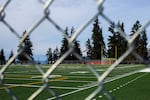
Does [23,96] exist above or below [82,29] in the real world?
below

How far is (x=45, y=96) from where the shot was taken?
8.90 m

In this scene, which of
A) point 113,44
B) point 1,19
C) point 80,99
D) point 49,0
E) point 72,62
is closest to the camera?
point 49,0

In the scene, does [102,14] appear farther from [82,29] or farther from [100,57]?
[100,57]

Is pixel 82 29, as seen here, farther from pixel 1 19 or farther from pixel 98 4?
pixel 1 19

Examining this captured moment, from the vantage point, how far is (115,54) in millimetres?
68438

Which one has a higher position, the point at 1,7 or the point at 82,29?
the point at 1,7

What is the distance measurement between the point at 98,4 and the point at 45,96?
7186 millimetres

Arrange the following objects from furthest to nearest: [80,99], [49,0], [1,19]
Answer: [80,99], [1,19], [49,0]

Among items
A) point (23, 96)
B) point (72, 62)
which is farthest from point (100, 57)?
point (23, 96)

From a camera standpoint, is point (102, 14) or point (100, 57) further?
point (100, 57)

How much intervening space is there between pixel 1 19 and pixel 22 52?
0.82ft

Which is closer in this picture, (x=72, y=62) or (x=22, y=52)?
(x=22, y=52)

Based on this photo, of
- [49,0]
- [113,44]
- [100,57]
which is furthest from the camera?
[100,57]

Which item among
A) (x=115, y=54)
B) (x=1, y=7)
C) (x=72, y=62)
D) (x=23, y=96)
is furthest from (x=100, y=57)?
(x=1, y=7)
